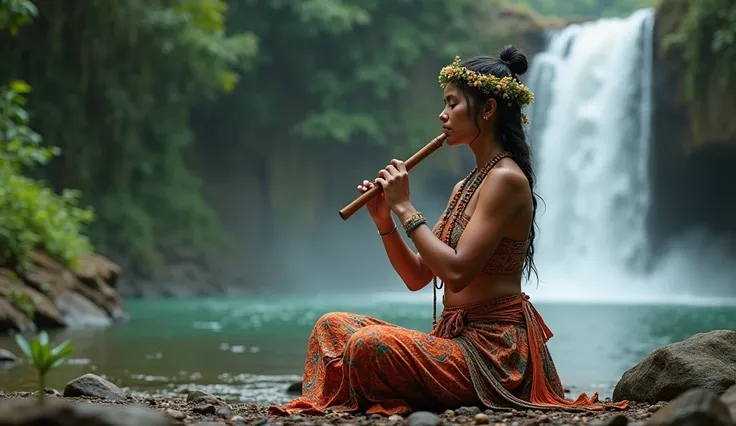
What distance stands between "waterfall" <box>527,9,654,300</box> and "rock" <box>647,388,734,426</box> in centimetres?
2034

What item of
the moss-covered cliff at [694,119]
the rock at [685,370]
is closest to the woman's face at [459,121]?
the rock at [685,370]

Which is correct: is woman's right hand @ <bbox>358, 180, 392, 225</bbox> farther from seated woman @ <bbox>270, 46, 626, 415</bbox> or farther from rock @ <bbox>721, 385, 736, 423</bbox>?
rock @ <bbox>721, 385, 736, 423</bbox>

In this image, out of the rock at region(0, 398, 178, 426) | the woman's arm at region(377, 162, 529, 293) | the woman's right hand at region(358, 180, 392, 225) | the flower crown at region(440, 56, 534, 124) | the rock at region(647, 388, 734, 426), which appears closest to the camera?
the rock at region(0, 398, 178, 426)

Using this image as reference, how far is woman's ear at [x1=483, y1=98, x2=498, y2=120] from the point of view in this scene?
3.86m

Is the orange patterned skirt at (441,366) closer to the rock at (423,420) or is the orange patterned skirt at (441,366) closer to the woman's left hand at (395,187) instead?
the rock at (423,420)

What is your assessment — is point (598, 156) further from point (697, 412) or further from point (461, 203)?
point (697, 412)

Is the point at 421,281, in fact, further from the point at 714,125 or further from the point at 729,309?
the point at 714,125

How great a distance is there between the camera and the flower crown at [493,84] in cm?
384

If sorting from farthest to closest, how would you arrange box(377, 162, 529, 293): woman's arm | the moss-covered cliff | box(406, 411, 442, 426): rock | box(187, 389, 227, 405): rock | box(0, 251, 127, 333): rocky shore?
the moss-covered cliff
box(0, 251, 127, 333): rocky shore
box(187, 389, 227, 405): rock
box(377, 162, 529, 293): woman's arm
box(406, 411, 442, 426): rock

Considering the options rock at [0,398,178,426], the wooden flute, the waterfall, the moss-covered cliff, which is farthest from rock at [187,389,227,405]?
the waterfall

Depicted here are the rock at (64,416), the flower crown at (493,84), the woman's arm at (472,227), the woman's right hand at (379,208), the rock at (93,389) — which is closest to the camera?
the rock at (64,416)

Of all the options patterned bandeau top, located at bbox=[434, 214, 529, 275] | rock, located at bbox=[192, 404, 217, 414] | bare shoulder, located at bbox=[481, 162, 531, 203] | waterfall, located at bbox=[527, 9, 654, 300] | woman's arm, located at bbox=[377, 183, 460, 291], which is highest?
waterfall, located at bbox=[527, 9, 654, 300]

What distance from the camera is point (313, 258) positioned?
28.6 meters

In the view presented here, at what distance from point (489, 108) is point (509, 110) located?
106 mm
